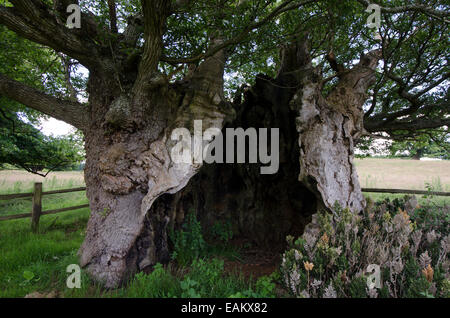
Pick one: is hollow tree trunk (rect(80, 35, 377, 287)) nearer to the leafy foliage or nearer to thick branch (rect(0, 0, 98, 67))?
thick branch (rect(0, 0, 98, 67))

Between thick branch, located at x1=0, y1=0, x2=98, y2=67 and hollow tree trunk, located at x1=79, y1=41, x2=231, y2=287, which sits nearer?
thick branch, located at x1=0, y1=0, x2=98, y2=67

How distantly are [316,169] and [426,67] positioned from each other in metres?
4.51

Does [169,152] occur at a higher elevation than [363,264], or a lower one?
higher

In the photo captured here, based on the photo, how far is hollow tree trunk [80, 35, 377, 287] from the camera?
10.0 ft

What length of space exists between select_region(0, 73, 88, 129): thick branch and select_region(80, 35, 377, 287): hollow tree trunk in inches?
10.9

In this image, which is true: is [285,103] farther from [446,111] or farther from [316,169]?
[446,111]

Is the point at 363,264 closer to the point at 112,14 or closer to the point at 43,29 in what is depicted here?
the point at 43,29

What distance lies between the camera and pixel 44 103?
340 centimetres

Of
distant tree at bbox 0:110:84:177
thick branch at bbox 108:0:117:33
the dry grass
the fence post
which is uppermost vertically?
thick branch at bbox 108:0:117:33

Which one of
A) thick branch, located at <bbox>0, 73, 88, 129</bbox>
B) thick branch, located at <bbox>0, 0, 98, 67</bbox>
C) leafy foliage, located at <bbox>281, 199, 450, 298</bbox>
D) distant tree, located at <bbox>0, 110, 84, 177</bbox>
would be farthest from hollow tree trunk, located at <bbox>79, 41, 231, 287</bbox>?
distant tree, located at <bbox>0, 110, 84, 177</bbox>

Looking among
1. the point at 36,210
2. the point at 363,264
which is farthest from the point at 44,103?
the point at 363,264

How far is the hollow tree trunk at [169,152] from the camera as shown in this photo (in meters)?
3.05

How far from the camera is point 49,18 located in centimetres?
279

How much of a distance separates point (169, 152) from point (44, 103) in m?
2.18
